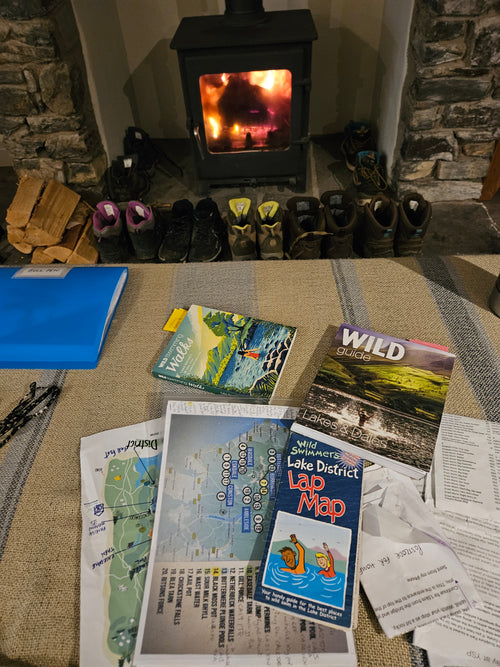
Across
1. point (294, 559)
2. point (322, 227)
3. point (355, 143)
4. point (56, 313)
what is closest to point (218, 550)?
point (294, 559)

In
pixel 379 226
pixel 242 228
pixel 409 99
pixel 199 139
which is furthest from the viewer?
pixel 199 139

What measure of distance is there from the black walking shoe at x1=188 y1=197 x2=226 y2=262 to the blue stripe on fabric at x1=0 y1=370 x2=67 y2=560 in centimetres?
106

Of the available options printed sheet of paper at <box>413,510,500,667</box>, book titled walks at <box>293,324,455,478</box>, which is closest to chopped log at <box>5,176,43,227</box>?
Answer: book titled walks at <box>293,324,455,478</box>

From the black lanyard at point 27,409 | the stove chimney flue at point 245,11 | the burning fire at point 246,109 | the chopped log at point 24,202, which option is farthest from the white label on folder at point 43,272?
the stove chimney flue at point 245,11

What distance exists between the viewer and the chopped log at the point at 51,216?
1.71 metres

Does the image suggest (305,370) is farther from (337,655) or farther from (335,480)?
(337,655)

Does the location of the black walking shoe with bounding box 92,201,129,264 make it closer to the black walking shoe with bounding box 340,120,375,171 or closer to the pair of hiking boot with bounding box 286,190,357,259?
the pair of hiking boot with bounding box 286,190,357,259

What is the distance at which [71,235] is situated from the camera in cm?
183

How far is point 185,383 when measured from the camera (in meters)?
0.85

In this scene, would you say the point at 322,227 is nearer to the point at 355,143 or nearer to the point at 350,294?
the point at 350,294

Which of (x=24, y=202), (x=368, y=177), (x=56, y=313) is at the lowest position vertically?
(x=368, y=177)

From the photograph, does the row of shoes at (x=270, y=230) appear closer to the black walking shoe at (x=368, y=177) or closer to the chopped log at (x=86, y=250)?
the chopped log at (x=86, y=250)

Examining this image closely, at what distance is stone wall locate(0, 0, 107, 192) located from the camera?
1631 millimetres

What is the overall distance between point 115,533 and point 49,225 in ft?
4.68
